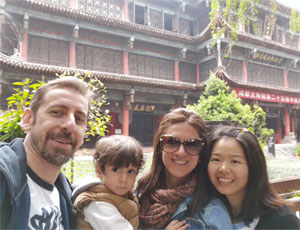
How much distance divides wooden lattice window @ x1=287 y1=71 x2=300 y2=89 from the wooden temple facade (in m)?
0.08

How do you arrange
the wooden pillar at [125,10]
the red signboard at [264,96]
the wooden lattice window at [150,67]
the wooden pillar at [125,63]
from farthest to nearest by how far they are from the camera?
the wooden pillar at [125,10] → the wooden lattice window at [150,67] → the red signboard at [264,96] → the wooden pillar at [125,63]

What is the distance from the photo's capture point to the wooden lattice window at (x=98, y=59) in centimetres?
1221

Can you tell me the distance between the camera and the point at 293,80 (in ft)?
60.2

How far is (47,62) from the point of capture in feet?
37.4

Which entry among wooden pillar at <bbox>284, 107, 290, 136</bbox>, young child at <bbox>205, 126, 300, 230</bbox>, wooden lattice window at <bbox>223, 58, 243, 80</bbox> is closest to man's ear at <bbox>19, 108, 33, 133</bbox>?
young child at <bbox>205, 126, 300, 230</bbox>

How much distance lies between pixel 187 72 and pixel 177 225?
14.3m

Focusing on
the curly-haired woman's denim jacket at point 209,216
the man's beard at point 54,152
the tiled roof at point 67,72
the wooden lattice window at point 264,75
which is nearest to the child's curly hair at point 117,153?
the man's beard at point 54,152

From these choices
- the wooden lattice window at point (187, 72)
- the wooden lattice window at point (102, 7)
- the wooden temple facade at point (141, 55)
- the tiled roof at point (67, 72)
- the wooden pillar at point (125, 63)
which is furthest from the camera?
the wooden lattice window at point (187, 72)

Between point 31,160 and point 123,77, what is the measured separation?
9606 mm

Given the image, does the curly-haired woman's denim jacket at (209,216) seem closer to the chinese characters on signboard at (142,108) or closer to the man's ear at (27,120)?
the man's ear at (27,120)

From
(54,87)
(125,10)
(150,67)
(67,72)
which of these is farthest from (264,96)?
(54,87)

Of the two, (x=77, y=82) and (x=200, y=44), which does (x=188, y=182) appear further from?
(x=200, y=44)

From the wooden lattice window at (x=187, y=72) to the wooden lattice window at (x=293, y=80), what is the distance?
830 cm

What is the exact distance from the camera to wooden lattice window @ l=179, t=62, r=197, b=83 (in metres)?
15.0
